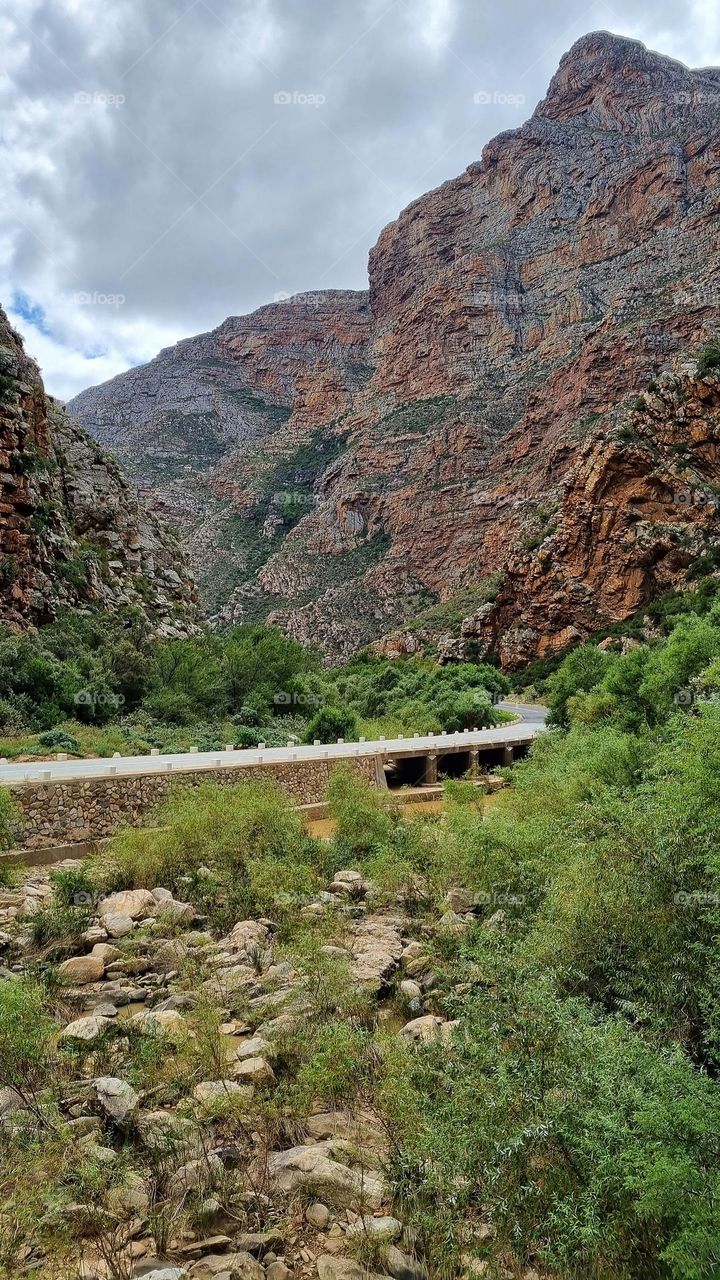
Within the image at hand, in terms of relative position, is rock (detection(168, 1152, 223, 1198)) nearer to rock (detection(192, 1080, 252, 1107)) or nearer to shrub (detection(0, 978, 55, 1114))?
rock (detection(192, 1080, 252, 1107))

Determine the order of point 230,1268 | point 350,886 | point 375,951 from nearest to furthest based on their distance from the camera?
1. point 230,1268
2. point 375,951
3. point 350,886

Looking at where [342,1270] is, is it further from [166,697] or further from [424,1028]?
[166,697]

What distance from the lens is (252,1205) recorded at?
4.32 metres

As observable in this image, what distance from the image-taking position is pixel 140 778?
13.5 meters

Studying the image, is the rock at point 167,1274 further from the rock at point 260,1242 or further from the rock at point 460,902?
the rock at point 460,902

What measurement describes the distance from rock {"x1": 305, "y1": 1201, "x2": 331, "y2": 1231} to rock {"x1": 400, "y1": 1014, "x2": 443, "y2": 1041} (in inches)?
63.8

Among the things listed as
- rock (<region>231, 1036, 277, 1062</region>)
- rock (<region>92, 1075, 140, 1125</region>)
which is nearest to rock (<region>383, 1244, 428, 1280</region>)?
rock (<region>231, 1036, 277, 1062</region>)

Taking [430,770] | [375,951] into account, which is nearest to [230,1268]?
[375,951]

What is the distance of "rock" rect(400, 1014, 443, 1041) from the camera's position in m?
5.79

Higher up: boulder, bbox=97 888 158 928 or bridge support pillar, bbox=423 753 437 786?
boulder, bbox=97 888 158 928

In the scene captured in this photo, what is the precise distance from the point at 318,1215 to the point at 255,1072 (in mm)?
1373

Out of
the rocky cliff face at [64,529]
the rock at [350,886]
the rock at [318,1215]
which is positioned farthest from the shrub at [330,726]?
the rock at [318,1215]

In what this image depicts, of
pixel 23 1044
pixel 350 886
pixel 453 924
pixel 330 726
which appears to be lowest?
pixel 330 726

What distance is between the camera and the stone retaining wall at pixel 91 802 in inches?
476
